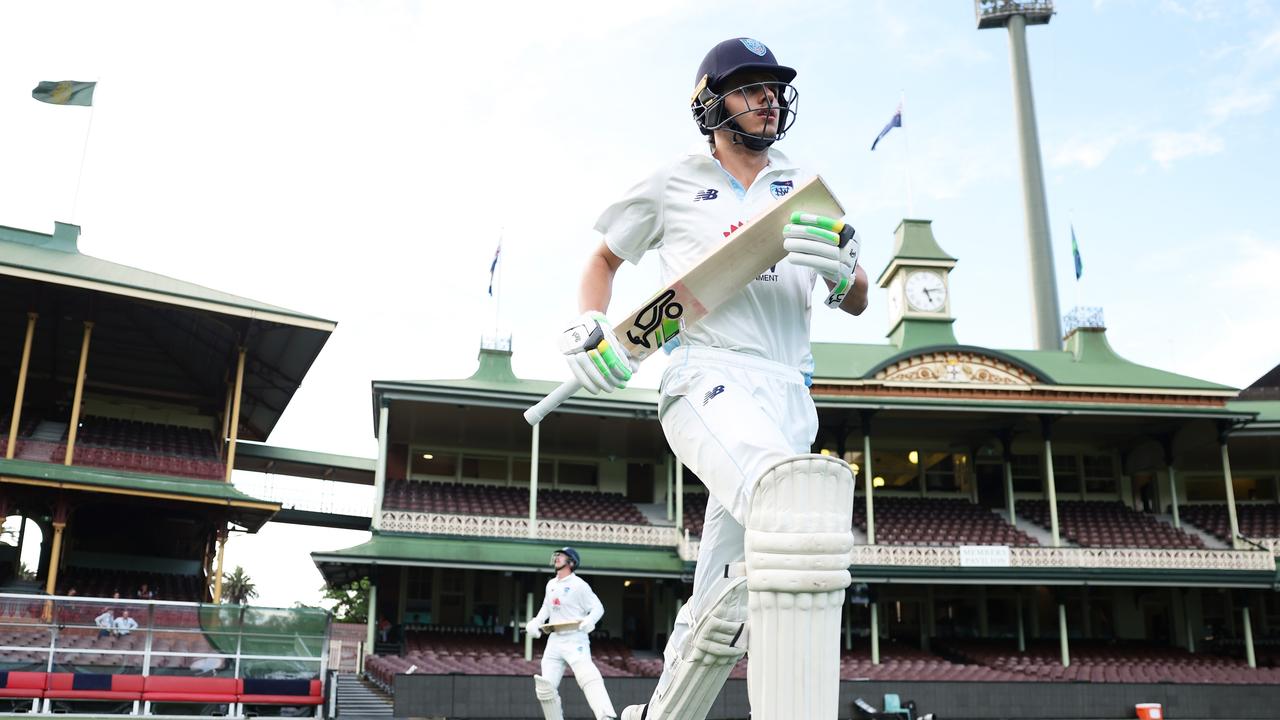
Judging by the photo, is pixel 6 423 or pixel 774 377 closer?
pixel 774 377

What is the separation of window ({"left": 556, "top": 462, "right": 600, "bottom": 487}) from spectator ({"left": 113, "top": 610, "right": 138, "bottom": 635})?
19.3 metres

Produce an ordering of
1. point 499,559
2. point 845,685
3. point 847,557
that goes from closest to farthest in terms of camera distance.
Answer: point 847,557, point 845,685, point 499,559

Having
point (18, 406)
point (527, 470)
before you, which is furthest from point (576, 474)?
point (18, 406)

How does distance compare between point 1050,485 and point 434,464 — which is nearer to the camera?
point 1050,485

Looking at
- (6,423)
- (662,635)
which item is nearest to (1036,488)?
(662,635)

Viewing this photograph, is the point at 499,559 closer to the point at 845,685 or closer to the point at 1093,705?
the point at 845,685

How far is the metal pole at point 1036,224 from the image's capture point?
2223 inches

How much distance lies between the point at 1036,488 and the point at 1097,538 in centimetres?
390

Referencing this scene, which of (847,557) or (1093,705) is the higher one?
(847,557)

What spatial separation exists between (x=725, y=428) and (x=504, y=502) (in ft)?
86.7

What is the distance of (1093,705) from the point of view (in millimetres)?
22359

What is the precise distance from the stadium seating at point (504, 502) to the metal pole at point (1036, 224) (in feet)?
115

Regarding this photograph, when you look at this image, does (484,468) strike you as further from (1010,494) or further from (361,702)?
(1010,494)

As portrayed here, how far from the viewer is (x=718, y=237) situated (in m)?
3.82
